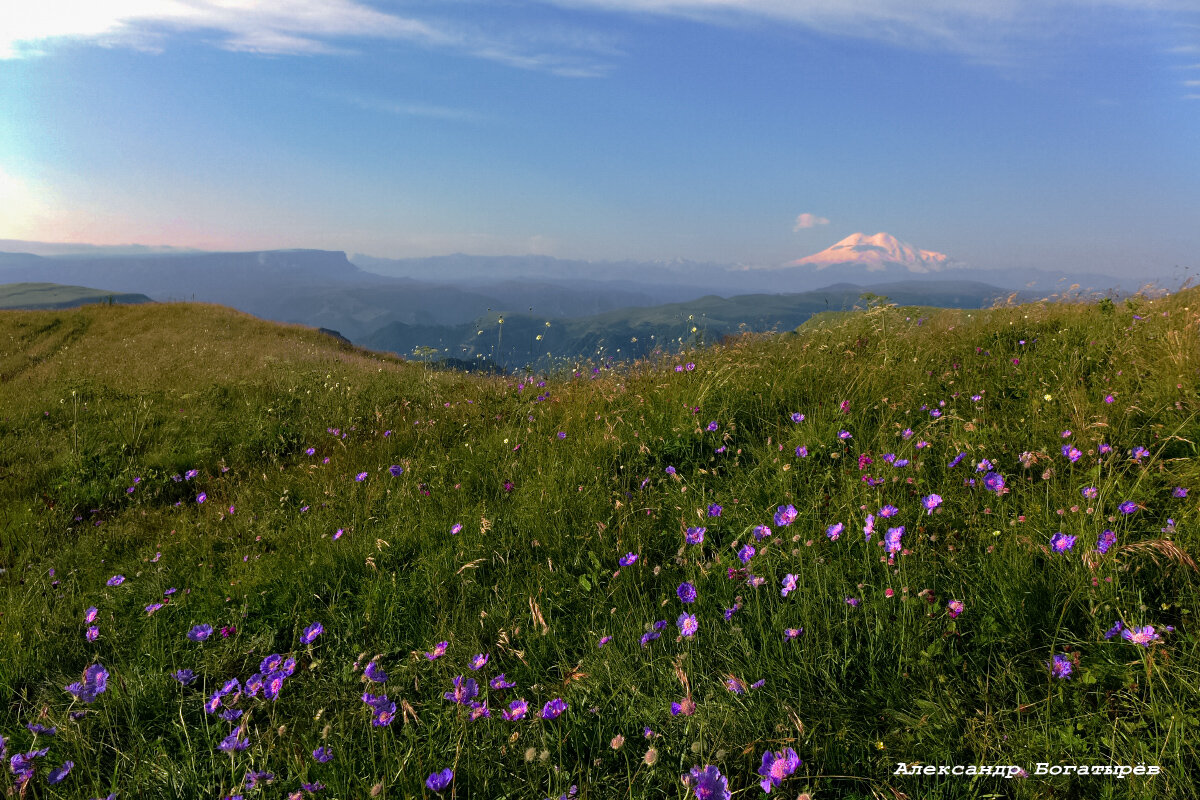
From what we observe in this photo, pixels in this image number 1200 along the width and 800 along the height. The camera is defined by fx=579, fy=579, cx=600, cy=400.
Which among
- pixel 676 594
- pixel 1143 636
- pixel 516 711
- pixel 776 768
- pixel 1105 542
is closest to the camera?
pixel 776 768

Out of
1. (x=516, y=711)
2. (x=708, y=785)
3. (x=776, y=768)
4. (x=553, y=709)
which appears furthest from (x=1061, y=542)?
(x=516, y=711)

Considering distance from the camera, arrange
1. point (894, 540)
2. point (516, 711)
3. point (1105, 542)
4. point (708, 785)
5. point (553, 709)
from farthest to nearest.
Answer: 1. point (894, 540)
2. point (1105, 542)
3. point (516, 711)
4. point (553, 709)
5. point (708, 785)

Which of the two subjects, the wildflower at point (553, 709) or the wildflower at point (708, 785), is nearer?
the wildflower at point (708, 785)

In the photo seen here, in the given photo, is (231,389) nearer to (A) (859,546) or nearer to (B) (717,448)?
(B) (717,448)

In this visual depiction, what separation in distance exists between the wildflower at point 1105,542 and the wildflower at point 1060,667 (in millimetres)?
493

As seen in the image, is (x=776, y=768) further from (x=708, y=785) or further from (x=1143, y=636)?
(x=1143, y=636)

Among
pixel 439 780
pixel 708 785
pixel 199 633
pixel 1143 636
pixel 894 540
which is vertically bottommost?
pixel 199 633

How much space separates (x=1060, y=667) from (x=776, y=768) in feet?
3.85

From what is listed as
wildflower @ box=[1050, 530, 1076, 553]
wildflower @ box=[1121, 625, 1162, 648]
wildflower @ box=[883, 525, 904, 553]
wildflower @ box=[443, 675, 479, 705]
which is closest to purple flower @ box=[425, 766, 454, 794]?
wildflower @ box=[443, 675, 479, 705]

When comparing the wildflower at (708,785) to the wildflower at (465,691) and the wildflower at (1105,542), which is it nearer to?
the wildflower at (465,691)

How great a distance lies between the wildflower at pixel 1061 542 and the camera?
235 centimetres

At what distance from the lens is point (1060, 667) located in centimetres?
205

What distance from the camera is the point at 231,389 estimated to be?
970 centimetres

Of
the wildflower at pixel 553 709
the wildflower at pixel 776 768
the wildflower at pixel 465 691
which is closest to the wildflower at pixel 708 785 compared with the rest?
the wildflower at pixel 776 768
